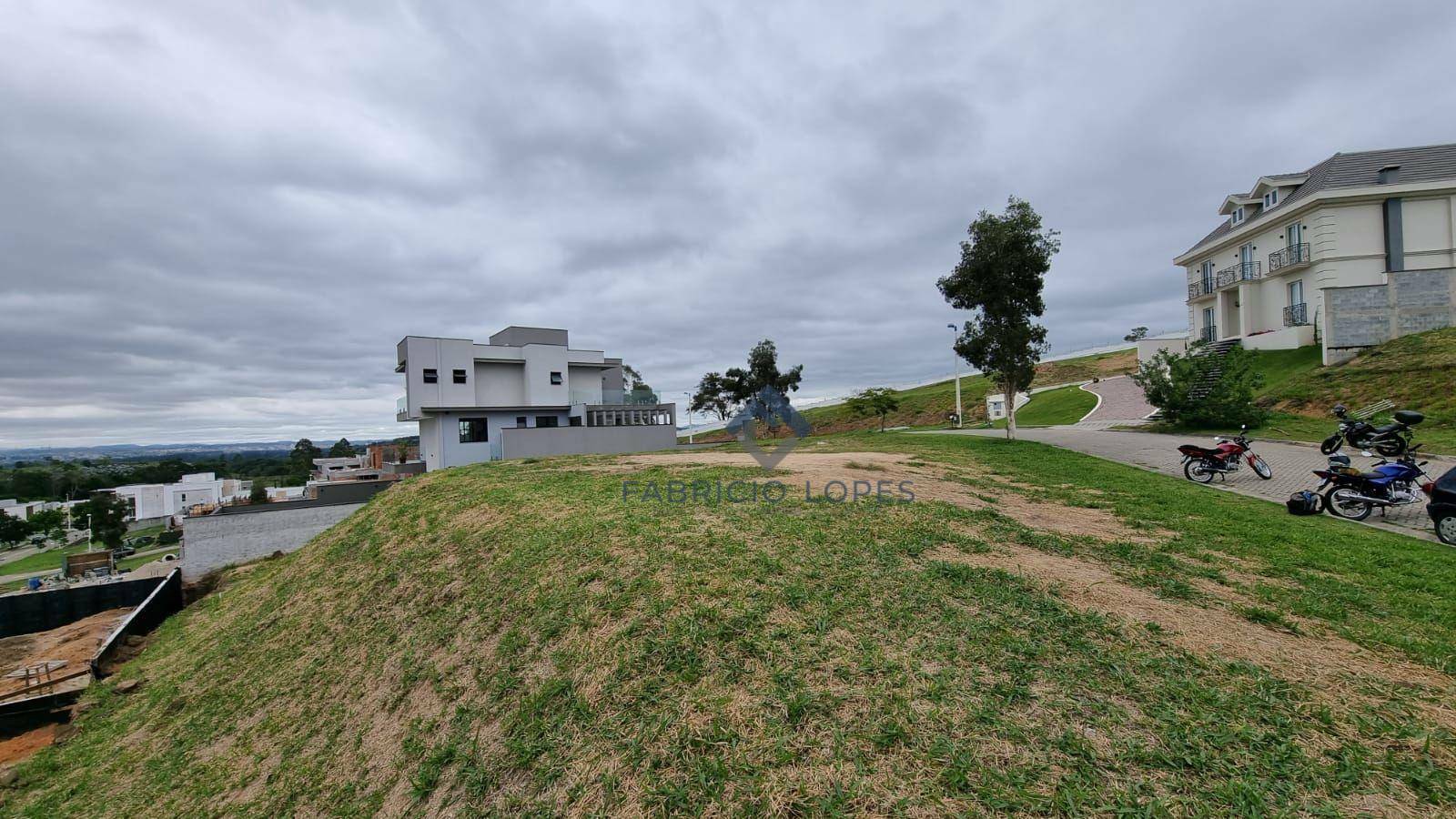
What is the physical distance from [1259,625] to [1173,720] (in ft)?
6.55

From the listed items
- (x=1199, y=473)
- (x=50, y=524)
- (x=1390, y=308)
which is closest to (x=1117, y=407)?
(x=1390, y=308)

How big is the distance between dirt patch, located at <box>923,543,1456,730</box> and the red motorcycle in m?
8.32

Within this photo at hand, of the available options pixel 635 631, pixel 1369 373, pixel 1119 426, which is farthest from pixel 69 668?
pixel 1369 373

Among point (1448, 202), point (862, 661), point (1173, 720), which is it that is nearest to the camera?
point (1173, 720)

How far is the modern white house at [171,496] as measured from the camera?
5556cm

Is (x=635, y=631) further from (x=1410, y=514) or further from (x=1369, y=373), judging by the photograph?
(x=1369, y=373)

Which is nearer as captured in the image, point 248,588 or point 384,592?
point 384,592

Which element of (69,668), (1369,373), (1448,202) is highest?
(1448,202)

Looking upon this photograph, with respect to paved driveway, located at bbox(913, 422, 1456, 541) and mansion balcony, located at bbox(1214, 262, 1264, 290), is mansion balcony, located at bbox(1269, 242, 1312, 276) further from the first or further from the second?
paved driveway, located at bbox(913, 422, 1456, 541)

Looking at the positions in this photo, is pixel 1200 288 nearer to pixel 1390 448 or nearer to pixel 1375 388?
pixel 1375 388

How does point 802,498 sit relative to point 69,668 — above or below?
above

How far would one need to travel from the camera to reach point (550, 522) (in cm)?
686

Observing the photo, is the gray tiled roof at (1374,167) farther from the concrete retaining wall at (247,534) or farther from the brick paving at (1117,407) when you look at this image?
the concrete retaining wall at (247,534)

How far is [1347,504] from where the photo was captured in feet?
25.2
